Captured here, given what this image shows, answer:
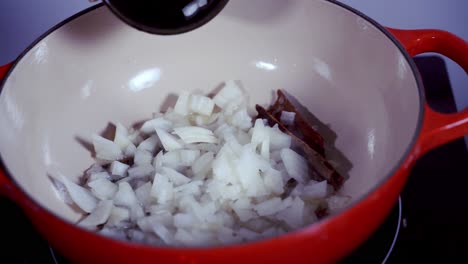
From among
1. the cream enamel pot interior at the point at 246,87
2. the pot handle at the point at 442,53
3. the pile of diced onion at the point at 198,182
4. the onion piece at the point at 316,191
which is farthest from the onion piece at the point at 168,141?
the pot handle at the point at 442,53

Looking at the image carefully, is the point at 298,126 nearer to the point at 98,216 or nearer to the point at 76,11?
the point at 98,216

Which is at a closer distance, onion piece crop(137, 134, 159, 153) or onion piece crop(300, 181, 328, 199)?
onion piece crop(300, 181, 328, 199)

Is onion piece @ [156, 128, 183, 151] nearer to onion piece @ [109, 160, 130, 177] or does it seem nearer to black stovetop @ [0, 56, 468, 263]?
onion piece @ [109, 160, 130, 177]

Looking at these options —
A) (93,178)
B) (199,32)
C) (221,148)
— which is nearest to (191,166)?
(221,148)

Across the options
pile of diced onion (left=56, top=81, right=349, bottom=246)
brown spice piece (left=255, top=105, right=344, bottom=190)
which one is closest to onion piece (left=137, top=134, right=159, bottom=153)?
pile of diced onion (left=56, top=81, right=349, bottom=246)

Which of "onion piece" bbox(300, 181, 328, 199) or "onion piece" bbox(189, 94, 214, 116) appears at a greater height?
"onion piece" bbox(189, 94, 214, 116)

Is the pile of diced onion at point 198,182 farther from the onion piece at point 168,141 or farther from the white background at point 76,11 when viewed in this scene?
the white background at point 76,11

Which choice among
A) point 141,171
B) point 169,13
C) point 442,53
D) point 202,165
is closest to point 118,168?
point 141,171

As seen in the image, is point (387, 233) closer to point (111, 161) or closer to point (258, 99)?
point (258, 99)
